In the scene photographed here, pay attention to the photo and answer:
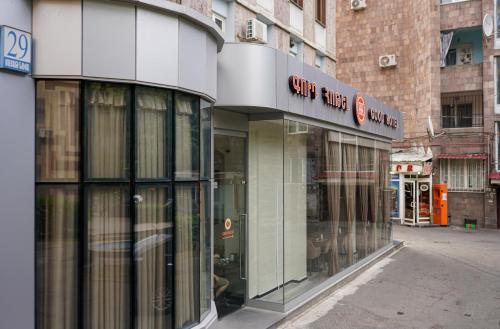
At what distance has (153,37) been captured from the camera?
4.95m

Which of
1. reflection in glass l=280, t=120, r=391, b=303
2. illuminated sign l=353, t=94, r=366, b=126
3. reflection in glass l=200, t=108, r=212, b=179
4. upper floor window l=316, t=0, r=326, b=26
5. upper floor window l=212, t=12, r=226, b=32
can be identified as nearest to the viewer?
reflection in glass l=200, t=108, r=212, b=179

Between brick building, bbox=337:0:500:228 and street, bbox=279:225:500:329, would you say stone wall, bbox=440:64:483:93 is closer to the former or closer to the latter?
brick building, bbox=337:0:500:228

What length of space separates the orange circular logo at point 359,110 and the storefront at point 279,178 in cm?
2

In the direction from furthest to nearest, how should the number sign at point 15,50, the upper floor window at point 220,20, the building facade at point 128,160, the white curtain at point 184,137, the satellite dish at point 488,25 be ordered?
the satellite dish at point 488,25
the upper floor window at point 220,20
the white curtain at point 184,137
the building facade at point 128,160
the number sign at point 15,50

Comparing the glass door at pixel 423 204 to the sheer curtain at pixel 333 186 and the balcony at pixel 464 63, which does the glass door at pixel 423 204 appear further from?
the sheer curtain at pixel 333 186

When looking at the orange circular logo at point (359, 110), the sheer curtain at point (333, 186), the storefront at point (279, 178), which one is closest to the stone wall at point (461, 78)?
the orange circular logo at point (359, 110)

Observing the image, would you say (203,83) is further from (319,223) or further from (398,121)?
(398,121)

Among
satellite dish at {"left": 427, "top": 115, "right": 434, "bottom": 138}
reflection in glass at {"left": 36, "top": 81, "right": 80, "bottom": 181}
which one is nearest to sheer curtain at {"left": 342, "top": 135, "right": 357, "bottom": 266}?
reflection in glass at {"left": 36, "top": 81, "right": 80, "bottom": 181}

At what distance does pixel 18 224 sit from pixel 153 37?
236cm

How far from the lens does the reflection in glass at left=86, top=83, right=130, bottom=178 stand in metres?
4.69

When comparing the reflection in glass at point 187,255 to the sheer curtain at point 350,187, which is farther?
the sheer curtain at point 350,187

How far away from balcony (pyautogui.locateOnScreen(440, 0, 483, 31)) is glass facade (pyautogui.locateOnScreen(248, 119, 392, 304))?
46.0ft

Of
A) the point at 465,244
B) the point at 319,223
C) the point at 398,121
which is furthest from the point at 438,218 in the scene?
the point at 319,223

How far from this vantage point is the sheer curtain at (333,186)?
959 cm
